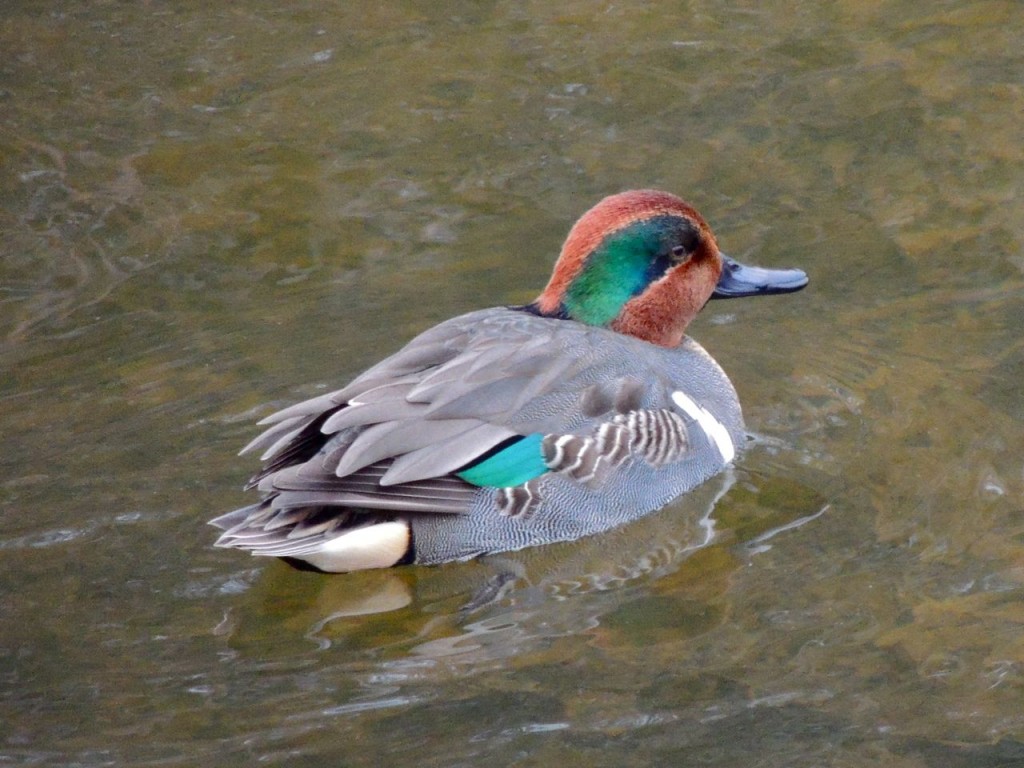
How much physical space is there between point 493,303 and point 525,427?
2.02m

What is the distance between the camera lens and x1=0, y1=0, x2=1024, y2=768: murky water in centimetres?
521

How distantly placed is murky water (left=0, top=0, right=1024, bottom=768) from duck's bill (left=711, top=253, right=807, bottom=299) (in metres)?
0.41

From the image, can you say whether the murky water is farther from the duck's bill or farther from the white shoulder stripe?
the duck's bill

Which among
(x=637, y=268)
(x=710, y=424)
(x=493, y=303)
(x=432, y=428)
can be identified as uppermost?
(x=637, y=268)

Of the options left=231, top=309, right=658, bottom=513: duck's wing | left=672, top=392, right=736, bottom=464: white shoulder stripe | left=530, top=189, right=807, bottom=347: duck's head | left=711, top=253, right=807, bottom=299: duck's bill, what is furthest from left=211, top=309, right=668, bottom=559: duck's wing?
left=711, top=253, right=807, bottom=299: duck's bill

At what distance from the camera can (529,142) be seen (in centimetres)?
982

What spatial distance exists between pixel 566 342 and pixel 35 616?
2407 mm

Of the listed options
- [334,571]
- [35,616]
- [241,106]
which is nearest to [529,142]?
[241,106]

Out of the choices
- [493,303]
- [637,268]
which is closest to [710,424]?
[637,268]

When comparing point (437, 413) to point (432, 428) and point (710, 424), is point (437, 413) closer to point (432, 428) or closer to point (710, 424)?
point (432, 428)

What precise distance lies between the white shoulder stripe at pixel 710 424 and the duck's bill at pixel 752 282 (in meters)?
0.78

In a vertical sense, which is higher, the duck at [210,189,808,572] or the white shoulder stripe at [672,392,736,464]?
the duck at [210,189,808,572]

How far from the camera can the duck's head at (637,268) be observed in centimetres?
691

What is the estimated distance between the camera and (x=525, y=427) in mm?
6227
